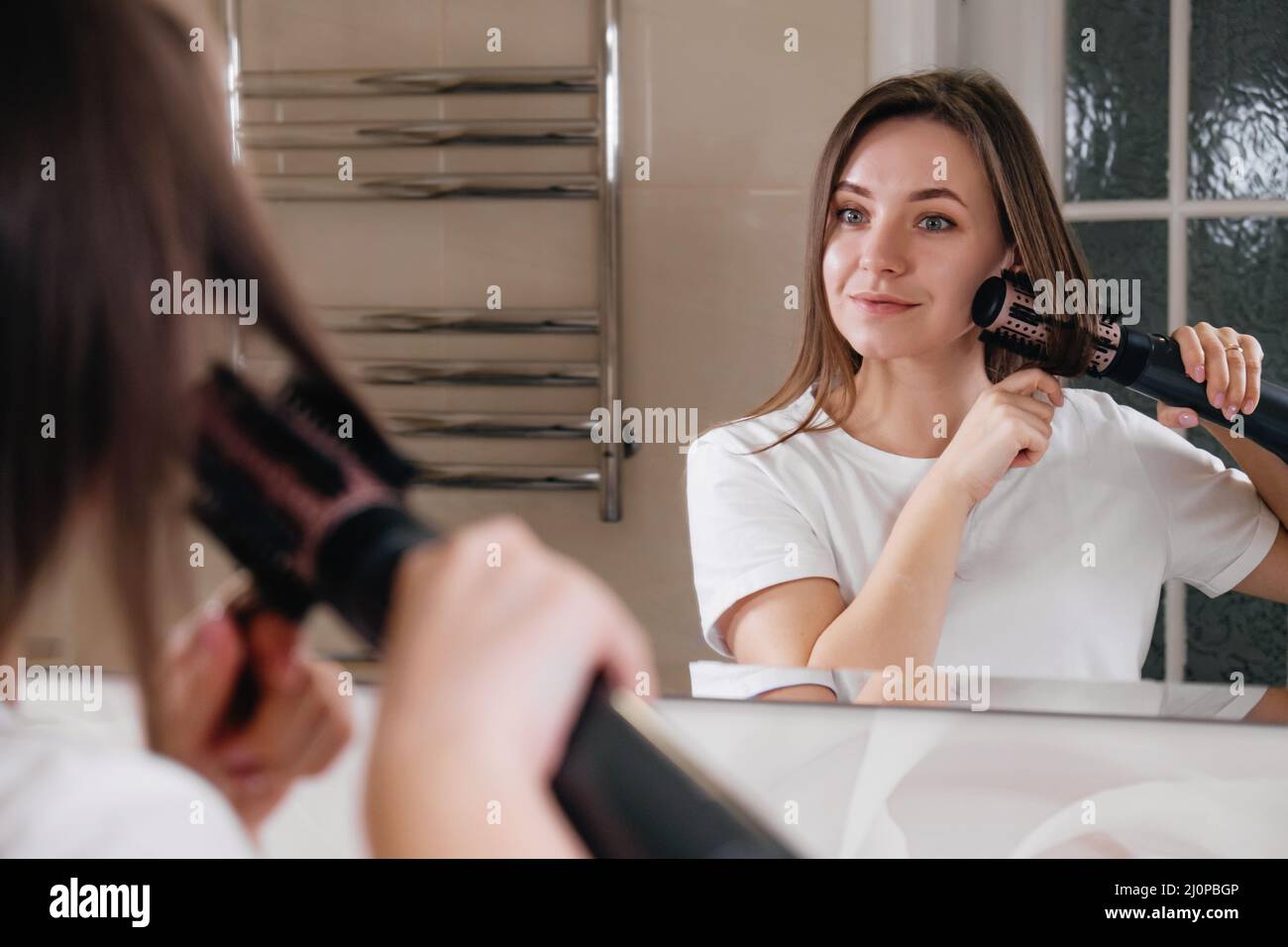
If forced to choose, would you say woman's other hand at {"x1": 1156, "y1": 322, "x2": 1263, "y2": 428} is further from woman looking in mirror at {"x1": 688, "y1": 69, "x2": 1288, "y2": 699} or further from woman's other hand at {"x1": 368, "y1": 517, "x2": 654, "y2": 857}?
woman's other hand at {"x1": 368, "y1": 517, "x2": 654, "y2": 857}

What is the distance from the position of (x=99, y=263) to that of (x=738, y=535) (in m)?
0.44

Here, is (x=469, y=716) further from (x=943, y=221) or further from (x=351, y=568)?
(x=943, y=221)

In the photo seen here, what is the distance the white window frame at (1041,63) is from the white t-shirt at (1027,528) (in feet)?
0.37

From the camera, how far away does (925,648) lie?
2.45 feet

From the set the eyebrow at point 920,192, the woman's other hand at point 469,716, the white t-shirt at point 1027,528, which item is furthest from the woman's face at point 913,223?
the woman's other hand at point 469,716

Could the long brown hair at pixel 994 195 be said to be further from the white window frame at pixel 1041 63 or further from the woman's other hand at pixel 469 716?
the woman's other hand at pixel 469 716

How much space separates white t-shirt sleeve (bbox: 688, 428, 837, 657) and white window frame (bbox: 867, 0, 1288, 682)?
29cm

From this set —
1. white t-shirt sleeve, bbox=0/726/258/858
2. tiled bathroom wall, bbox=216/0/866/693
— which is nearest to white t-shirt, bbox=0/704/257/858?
white t-shirt sleeve, bbox=0/726/258/858

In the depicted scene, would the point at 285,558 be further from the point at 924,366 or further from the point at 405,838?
the point at 924,366

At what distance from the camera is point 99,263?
Answer: 20.8 inches

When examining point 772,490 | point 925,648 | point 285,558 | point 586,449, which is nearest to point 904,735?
point 925,648

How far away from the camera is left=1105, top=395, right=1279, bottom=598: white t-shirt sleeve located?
2.46 ft

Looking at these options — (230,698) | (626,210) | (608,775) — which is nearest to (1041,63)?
(626,210)

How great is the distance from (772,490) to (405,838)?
355mm
